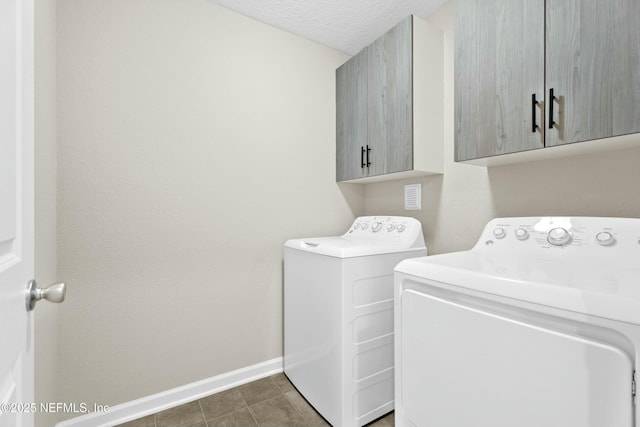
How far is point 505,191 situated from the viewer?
4.88 feet

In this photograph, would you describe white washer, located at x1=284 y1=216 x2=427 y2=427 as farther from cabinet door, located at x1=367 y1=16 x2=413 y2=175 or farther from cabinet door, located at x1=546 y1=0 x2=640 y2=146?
cabinet door, located at x1=546 y1=0 x2=640 y2=146

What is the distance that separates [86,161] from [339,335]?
1.58m

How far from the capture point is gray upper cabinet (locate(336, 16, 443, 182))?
64.2 inches

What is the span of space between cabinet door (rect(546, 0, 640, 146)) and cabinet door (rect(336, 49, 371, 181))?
3.53 feet

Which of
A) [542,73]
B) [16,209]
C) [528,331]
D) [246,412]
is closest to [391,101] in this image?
[542,73]

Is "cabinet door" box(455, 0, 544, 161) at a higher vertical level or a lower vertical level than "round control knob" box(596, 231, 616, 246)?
higher

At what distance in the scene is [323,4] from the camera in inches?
69.0

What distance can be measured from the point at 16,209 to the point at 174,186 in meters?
1.18

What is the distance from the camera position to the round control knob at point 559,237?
1090 mm

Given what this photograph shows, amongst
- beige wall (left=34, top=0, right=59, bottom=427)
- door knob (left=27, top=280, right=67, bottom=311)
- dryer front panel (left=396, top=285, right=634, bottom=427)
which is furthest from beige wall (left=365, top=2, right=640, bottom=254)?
beige wall (left=34, top=0, right=59, bottom=427)

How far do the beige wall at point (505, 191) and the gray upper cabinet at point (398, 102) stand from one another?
0.11m

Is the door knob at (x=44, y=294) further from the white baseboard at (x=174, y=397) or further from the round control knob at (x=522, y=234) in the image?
the round control knob at (x=522, y=234)

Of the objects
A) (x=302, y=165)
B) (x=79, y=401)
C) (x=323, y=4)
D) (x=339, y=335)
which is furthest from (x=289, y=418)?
(x=323, y=4)

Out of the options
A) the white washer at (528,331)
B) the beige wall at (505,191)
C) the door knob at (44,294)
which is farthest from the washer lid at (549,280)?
the door knob at (44,294)
